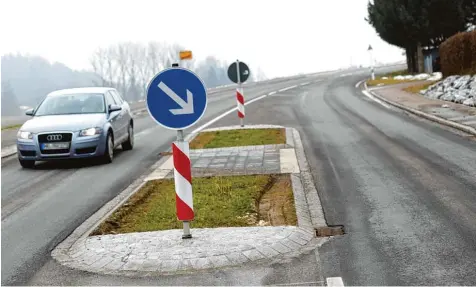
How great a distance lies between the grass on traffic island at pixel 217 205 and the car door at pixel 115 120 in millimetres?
4397

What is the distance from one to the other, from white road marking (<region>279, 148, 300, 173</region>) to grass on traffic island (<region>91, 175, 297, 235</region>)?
645 millimetres

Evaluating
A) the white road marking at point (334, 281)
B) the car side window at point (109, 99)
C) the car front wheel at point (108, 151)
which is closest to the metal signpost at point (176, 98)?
the white road marking at point (334, 281)

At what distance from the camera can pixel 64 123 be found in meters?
14.3

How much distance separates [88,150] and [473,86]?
637 inches

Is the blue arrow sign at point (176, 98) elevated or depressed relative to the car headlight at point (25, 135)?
elevated

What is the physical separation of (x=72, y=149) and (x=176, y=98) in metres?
7.68

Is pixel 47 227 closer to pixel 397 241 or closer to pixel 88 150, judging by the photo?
pixel 397 241

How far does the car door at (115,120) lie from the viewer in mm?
15276

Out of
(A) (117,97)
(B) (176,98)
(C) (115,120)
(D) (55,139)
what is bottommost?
(D) (55,139)

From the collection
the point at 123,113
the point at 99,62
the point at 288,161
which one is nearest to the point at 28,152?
the point at 123,113

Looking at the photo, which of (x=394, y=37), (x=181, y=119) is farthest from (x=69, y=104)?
(x=394, y=37)

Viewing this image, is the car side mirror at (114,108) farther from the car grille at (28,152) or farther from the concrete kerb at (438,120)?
the concrete kerb at (438,120)

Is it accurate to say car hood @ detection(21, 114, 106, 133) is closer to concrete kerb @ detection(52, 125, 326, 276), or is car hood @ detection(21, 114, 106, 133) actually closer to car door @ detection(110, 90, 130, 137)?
car door @ detection(110, 90, 130, 137)

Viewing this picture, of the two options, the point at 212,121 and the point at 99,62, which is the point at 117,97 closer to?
the point at 212,121
